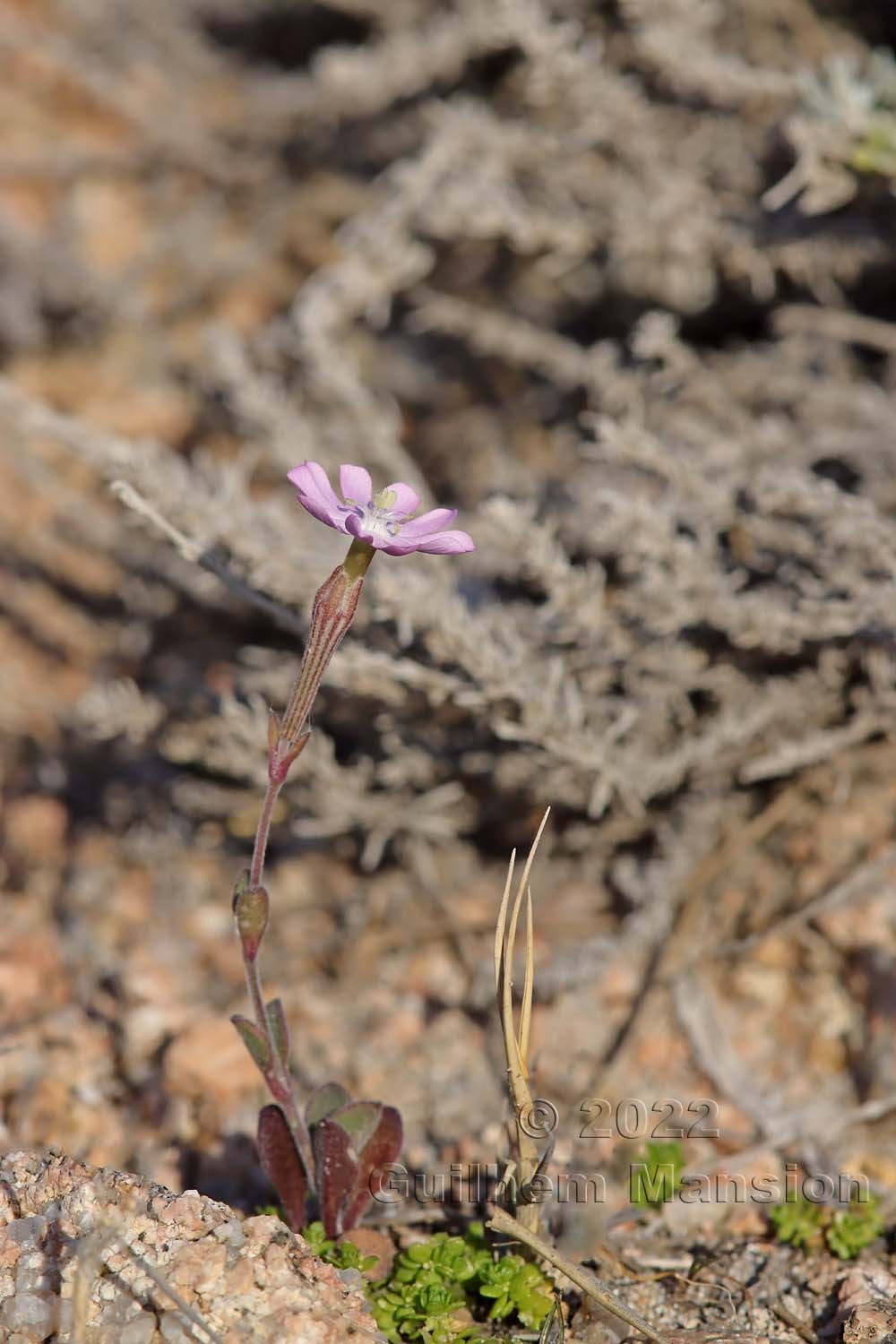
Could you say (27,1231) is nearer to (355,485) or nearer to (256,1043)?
(256,1043)

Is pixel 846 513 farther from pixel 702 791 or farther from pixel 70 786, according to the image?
pixel 70 786

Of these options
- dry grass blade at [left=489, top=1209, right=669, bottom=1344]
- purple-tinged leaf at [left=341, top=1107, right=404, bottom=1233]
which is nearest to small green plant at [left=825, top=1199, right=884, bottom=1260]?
dry grass blade at [left=489, top=1209, right=669, bottom=1344]

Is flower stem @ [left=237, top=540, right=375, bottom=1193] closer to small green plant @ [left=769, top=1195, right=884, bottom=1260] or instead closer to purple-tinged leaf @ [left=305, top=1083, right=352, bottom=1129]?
purple-tinged leaf @ [left=305, top=1083, right=352, bottom=1129]

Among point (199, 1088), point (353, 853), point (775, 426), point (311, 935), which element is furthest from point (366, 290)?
point (199, 1088)

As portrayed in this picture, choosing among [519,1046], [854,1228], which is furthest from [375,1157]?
[854,1228]

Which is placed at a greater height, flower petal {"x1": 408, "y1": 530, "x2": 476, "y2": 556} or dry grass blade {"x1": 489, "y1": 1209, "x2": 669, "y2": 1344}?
flower petal {"x1": 408, "y1": 530, "x2": 476, "y2": 556}

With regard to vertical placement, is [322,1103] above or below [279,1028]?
below
